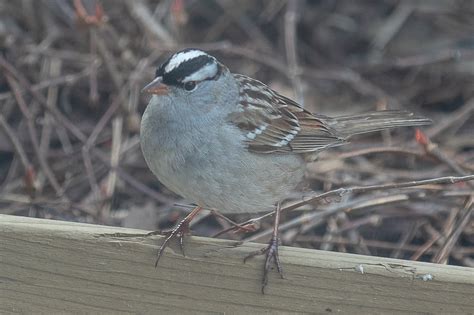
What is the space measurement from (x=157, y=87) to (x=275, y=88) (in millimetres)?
1856

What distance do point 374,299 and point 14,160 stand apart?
2.05 metres

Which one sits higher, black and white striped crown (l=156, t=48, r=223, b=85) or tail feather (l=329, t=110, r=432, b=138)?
tail feather (l=329, t=110, r=432, b=138)

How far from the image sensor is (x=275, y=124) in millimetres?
2486

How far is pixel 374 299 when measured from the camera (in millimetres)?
1781

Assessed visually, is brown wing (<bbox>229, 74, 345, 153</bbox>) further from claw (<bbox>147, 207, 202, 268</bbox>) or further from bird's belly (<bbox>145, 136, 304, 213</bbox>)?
claw (<bbox>147, 207, 202, 268</bbox>)

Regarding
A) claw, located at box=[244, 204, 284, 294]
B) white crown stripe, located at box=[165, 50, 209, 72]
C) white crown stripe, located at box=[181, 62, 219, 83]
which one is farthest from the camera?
white crown stripe, located at box=[181, 62, 219, 83]

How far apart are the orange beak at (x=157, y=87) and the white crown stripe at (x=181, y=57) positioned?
0.04 metres

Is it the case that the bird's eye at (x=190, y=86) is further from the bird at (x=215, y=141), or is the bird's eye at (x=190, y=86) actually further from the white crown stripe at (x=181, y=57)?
the white crown stripe at (x=181, y=57)

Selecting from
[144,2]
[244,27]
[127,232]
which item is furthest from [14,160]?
[127,232]

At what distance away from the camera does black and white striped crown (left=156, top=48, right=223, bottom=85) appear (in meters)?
2.09

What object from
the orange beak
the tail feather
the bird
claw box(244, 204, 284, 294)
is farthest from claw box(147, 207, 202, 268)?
the tail feather

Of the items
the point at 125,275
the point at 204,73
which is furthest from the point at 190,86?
the point at 125,275

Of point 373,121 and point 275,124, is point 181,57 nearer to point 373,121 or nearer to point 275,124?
point 275,124

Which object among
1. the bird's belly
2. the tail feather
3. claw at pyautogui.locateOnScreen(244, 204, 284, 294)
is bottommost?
claw at pyautogui.locateOnScreen(244, 204, 284, 294)
